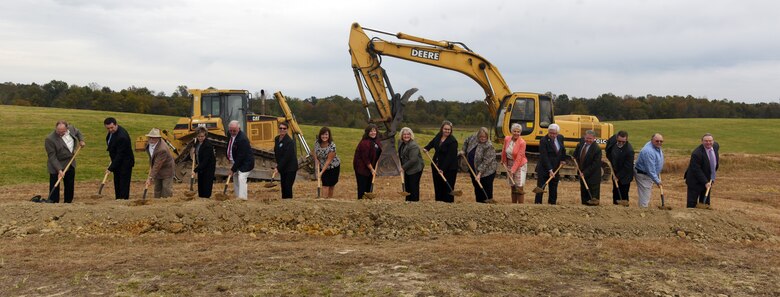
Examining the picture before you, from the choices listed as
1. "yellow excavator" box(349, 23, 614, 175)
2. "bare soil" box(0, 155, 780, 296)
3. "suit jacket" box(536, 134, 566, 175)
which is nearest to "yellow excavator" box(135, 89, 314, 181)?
"yellow excavator" box(349, 23, 614, 175)

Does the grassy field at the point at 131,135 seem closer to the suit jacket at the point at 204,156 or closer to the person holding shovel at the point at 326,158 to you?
the suit jacket at the point at 204,156

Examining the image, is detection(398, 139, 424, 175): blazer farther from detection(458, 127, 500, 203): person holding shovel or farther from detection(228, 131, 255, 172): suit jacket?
detection(228, 131, 255, 172): suit jacket

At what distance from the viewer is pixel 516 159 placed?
10.1 m

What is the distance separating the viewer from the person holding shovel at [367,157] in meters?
9.81

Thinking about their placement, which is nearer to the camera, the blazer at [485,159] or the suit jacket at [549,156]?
the blazer at [485,159]

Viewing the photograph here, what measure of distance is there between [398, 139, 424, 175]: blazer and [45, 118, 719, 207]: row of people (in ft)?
0.05

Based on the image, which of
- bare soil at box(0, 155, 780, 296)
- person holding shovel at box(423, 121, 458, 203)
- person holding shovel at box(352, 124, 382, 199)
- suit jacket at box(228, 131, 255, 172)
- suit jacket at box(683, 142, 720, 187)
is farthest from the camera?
suit jacket at box(683, 142, 720, 187)

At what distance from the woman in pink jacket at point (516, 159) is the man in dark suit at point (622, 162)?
1583 millimetres

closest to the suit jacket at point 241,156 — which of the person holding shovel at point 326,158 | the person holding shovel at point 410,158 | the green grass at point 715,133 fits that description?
the person holding shovel at point 326,158

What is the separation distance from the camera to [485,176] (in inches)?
397

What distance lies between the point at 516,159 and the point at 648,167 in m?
2.14

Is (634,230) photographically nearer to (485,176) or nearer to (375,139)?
(485,176)

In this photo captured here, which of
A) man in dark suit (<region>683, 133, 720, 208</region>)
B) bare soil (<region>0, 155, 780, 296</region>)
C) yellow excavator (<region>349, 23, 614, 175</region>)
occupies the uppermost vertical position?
yellow excavator (<region>349, 23, 614, 175</region>)

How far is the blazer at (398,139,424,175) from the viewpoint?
991 centimetres
